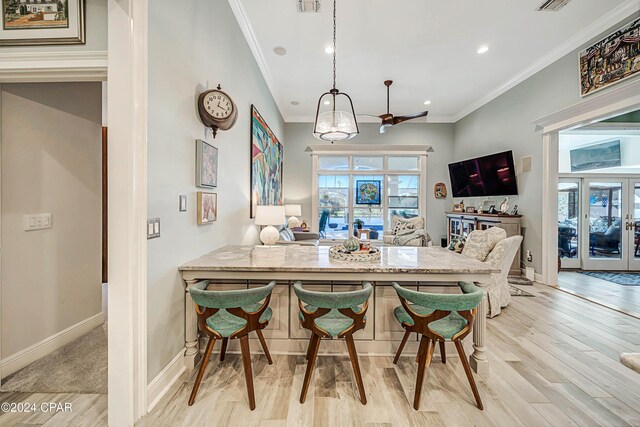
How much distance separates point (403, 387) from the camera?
1856 mm

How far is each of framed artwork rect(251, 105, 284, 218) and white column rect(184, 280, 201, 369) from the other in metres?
1.78

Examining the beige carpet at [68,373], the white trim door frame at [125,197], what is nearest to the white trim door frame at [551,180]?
the white trim door frame at [125,197]

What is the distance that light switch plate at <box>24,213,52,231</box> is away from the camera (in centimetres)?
209

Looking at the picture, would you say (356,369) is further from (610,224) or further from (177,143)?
(610,224)

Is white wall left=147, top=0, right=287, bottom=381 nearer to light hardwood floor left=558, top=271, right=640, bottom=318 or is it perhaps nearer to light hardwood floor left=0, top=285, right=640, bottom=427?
light hardwood floor left=0, top=285, right=640, bottom=427

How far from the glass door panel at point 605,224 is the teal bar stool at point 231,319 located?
261 inches

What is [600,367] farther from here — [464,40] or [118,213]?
[464,40]

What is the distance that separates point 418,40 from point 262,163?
9.17ft

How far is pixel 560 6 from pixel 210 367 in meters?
5.02

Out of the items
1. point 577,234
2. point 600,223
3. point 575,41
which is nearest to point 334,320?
point 575,41

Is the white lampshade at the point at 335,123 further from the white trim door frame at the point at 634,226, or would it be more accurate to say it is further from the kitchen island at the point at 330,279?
the white trim door frame at the point at 634,226

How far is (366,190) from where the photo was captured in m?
6.86

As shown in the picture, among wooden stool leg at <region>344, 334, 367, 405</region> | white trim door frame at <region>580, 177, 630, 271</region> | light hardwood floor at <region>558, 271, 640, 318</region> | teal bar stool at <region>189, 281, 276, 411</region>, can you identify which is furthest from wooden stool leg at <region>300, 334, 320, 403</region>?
white trim door frame at <region>580, 177, 630, 271</region>

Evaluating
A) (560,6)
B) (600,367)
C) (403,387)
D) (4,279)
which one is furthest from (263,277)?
(560,6)
